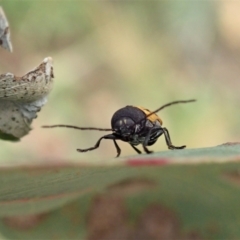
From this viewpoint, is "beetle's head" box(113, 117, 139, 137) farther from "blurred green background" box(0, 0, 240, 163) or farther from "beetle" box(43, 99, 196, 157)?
"blurred green background" box(0, 0, 240, 163)

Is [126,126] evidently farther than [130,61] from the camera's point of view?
No

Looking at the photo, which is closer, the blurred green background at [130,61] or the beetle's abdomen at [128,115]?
the beetle's abdomen at [128,115]

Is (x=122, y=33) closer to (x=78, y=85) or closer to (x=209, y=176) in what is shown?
(x=78, y=85)

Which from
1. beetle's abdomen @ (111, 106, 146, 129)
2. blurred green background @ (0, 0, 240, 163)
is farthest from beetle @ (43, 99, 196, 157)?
blurred green background @ (0, 0, 240, 163)

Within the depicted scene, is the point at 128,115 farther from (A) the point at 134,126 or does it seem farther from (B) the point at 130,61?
(B) the point at 130,61

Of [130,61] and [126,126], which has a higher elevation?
[130,61]

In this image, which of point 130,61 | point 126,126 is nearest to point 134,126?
point 126,126

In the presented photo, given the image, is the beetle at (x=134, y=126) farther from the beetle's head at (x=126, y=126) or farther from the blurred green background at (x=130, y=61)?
the blurred green background at (x=130, y=61)

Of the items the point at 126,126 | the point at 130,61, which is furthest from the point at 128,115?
the point at 130,61

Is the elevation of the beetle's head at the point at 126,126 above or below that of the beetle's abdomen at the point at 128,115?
below

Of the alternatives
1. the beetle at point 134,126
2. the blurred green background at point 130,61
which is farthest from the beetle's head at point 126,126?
the blurred green background at point 130,61
